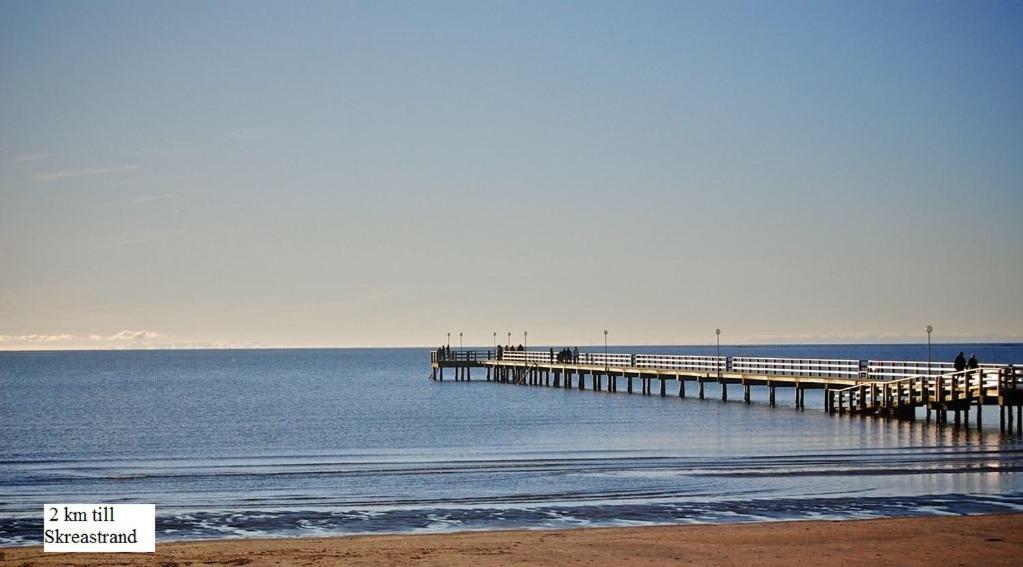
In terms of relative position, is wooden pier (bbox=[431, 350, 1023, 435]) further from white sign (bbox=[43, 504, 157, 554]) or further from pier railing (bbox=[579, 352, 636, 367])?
white sign (bbox=[43, 504, 157, 554])

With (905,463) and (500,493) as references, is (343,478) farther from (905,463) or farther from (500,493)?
(905,463)

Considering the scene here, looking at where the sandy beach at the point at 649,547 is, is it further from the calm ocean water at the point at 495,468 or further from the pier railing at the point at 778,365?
the pier railing at the point at 778,365

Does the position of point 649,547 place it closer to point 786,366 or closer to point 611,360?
point 786,366

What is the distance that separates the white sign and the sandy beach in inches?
11.8

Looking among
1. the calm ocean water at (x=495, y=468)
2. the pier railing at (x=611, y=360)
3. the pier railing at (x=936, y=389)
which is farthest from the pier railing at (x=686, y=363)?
the pier railing at (x=936, y=389)

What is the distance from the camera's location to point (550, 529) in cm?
2333

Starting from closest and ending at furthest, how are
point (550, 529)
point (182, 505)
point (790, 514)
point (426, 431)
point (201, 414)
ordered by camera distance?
point (550, 529) → point (790, 514) → point (182, 505) → point (426, 431) → point (201, 414)

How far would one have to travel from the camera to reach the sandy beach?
19.3m

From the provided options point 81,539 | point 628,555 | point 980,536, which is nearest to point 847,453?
point 980,536

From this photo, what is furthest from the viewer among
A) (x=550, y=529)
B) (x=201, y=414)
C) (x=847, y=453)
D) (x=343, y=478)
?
(x=201, y=414)

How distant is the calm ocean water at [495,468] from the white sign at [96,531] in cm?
70

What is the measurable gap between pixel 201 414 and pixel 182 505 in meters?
44.1

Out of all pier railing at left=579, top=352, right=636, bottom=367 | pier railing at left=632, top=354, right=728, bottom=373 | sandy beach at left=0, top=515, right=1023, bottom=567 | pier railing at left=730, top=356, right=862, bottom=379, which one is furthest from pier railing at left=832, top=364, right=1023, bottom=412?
pier railing at left=579, top=352, right=636, bottom=367

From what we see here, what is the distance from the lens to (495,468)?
120ft
